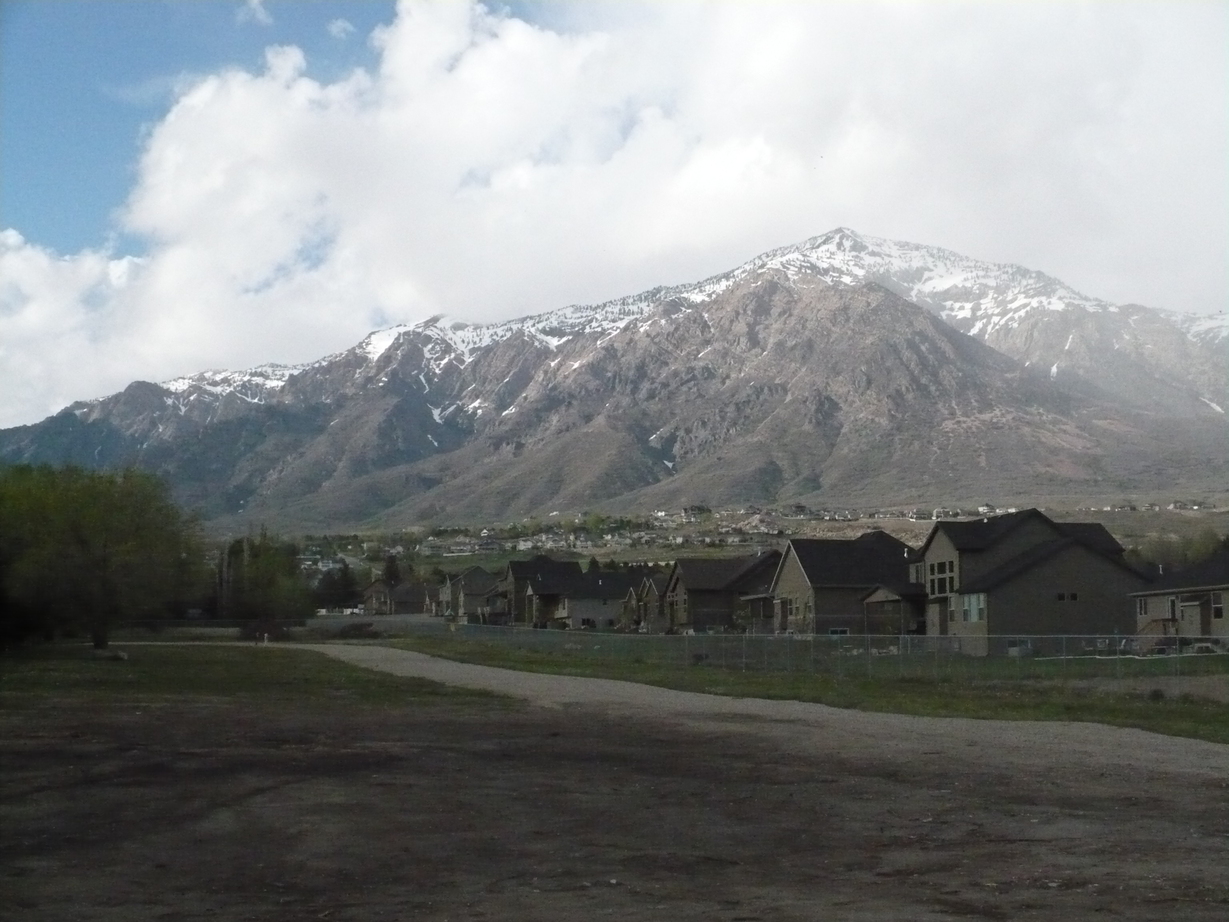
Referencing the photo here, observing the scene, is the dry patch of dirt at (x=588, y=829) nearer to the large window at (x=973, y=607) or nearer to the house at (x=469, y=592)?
the large window at (x=973, y=607)

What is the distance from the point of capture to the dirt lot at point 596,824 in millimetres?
11578

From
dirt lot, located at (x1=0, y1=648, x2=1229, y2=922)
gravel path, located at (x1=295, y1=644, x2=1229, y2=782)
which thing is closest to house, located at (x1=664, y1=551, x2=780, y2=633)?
gravel path, located at (x1=295, y1=644, x2=1229, y2=782)

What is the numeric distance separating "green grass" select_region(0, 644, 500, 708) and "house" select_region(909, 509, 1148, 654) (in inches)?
1150

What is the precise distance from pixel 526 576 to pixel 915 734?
101402 millimetres

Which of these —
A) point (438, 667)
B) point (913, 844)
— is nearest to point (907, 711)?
point (913, 844)

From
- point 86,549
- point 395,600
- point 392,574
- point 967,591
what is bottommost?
point 395,600

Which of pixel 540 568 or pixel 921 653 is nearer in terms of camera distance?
pixel 921 653

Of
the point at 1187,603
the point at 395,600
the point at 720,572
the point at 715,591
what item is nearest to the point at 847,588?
the point at 1187,603

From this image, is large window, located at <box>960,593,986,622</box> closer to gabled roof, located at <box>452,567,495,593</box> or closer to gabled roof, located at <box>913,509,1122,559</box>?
gabled roof, located at <box>913,509,1122,559</box>

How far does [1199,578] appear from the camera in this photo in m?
64.9

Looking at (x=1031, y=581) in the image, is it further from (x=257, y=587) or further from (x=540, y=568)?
(x=540, y=568)

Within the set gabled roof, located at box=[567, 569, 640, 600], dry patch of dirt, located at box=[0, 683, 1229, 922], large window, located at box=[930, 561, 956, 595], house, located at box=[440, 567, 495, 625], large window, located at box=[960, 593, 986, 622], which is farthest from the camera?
house, located at box=[440, 567, 495, 625]

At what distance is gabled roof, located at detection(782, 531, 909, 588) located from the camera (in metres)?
77.4

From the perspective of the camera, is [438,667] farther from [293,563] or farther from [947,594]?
[293,563]
